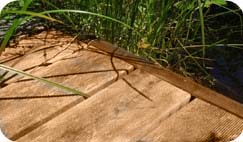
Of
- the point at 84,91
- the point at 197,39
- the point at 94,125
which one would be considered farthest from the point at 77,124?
the point at 197,39

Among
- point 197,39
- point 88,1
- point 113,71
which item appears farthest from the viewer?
point 197,39

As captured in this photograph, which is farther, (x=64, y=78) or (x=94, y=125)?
(x=64, y=78)

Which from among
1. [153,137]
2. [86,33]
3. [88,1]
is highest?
[88,1]

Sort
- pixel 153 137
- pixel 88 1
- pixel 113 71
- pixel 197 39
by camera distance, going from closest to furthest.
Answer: pixel 153 137 < pixel 113 71 < pixel 88 1 < pixel 197 39

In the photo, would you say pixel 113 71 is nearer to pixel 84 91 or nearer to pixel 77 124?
pixel 84 91

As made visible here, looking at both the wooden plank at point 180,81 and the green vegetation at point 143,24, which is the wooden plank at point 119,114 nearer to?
the wooden plank at point 180,81

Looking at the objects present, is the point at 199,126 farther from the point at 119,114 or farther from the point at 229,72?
the point at 229,72

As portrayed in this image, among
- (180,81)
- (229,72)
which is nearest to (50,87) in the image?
(180,81)

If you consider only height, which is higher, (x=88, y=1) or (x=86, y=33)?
(x=88, y=1)
